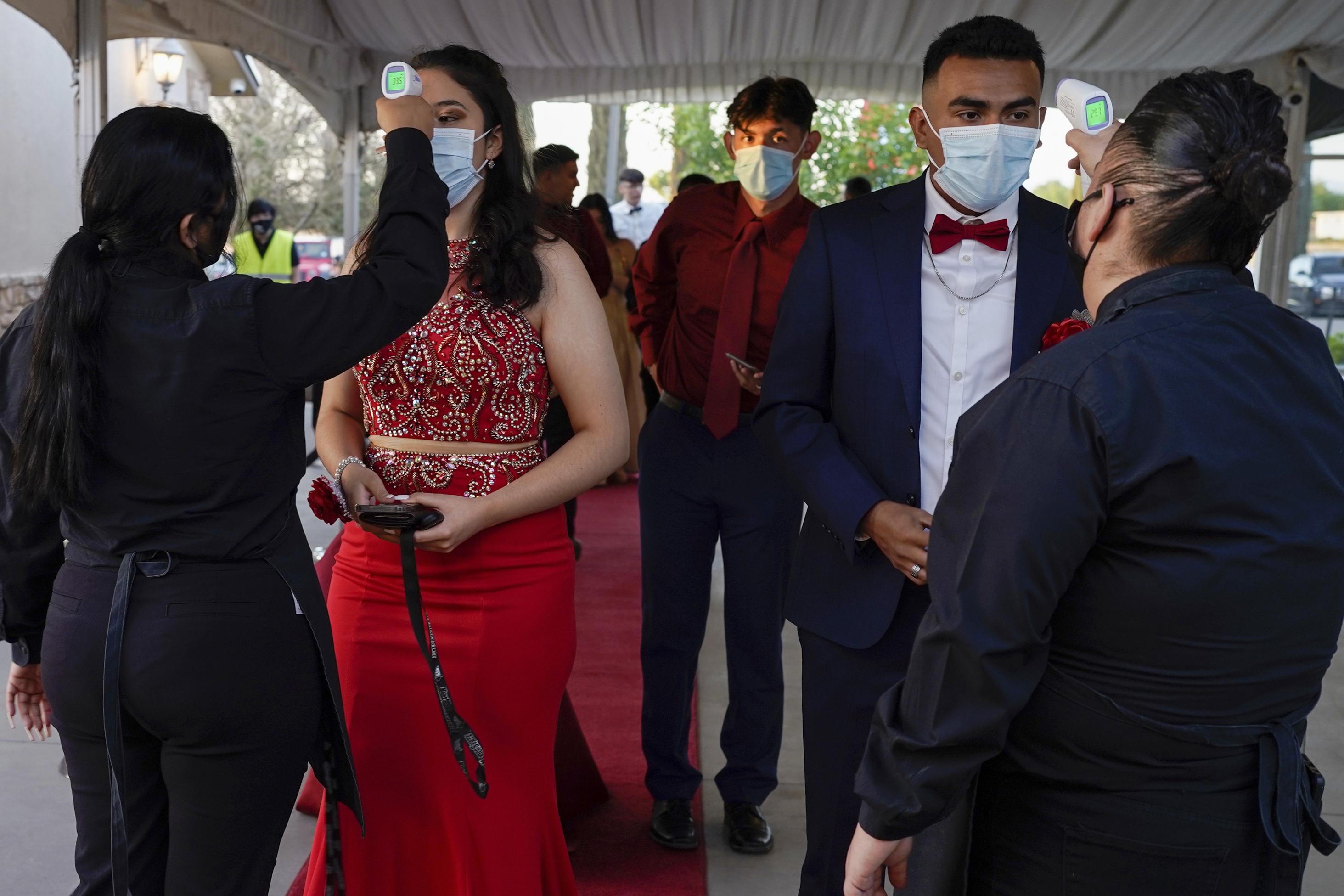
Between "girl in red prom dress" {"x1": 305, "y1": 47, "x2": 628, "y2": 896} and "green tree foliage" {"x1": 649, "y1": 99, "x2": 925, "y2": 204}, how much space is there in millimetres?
12868

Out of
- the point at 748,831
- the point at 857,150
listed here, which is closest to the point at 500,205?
the point at 748,831

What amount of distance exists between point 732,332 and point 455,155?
1.11m

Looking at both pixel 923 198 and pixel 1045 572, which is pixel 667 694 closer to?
pixel 923 198

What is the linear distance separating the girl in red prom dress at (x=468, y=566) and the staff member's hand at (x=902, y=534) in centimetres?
55

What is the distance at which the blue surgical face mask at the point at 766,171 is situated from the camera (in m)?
3.48

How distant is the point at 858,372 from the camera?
2203mm

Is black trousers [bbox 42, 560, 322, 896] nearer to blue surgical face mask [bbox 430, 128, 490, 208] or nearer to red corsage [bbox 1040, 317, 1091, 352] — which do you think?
blue surgical face mask [bbox 430, 128, 490, 208]

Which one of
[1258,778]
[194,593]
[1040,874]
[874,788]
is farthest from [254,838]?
[1258,778]

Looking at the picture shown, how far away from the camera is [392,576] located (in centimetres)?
237

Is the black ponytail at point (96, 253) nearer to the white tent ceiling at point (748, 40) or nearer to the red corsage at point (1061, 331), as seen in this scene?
the red corsage at point (1061, 331)

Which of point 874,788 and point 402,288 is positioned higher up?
point 402,288

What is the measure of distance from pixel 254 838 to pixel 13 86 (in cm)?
910

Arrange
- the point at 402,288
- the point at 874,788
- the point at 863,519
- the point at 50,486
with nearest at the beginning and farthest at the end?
the point at 874,788, the point at 50,486, the point at 402,288, the point at 863,519

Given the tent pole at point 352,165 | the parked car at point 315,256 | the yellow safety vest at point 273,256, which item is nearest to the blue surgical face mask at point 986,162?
the tent pole at point 352,165
